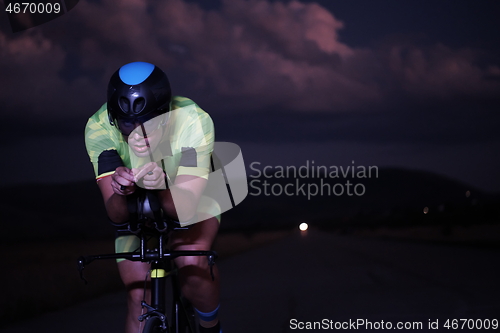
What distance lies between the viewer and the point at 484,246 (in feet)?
18.9

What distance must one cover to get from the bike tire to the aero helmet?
0.52 metres

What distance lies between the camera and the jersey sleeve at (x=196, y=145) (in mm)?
1601

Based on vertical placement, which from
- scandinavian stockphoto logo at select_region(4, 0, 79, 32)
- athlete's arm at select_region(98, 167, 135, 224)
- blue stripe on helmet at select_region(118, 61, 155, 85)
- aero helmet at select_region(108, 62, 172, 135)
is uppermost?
scandinavian stockphoto logo at select_region(4, 0, 79, 32)

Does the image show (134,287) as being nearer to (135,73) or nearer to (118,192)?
(118,192)

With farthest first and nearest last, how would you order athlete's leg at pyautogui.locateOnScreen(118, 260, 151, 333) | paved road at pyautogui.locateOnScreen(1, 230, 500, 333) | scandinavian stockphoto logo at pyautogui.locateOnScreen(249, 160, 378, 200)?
scandinavian stockphoto logo at pyautogui.locateOnScreen(249, 160, 378, 200) → paved road at pyautogui.locateOnScreen(1, 230, 500, 333) → athlete's leg at pyautogui.locateOnScreen(118, 260, 151, 333)

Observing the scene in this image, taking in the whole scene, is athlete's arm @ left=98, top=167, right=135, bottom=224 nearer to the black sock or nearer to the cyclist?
the cyclist

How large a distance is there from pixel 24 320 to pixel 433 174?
14.7 feet

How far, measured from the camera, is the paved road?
3111mm

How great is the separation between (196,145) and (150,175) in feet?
1.43

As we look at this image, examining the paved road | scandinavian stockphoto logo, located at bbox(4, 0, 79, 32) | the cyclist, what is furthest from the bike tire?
scandinavian stockphoto logo, located at bbox(4, 0, 79, 32)

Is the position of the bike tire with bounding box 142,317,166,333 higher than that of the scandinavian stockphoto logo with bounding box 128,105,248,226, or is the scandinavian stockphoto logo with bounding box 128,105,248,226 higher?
the scandinavian stockphoto logo with bounding box 128,105,248,226

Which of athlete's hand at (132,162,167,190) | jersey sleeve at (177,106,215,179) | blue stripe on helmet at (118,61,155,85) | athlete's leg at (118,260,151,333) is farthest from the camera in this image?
athlete's leg at (118,260,151,333)

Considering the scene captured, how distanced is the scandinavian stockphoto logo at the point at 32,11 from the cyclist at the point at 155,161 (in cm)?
323

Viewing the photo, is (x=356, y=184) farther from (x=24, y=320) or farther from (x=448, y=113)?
(x=24, y=320)
